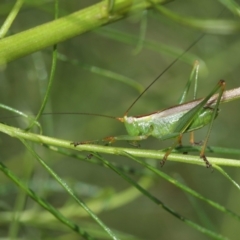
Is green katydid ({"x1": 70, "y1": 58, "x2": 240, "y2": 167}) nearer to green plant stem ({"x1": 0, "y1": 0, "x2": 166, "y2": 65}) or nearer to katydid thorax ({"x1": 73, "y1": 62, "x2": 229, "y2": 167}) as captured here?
katydid thorax ({"x1": 73, "y1": 62, "x2": 229, "y2": 167})

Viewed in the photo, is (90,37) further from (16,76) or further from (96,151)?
(96,151)

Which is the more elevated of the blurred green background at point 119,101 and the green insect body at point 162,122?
the blurred green background at point 119,101

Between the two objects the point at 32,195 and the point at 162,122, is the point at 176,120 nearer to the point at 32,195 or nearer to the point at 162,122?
the point at 162,122

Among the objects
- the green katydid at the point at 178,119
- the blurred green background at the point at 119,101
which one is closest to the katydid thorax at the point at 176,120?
the green katydid at the point at 178,119

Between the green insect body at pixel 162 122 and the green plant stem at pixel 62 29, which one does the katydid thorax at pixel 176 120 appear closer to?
the green insect body at pixel 162 122

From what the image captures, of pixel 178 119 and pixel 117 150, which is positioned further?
pixel 178 119

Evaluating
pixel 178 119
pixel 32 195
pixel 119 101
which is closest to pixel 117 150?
pixel 32 195

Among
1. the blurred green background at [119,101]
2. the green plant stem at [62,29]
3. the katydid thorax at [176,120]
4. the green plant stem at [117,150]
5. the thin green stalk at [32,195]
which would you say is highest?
the blurred green background at [119,101]

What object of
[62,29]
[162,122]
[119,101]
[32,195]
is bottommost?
[32,195]

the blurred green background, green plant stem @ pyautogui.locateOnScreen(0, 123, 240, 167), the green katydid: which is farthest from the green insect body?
green plant stem @ pyautogui.locateOnScreen(0, 123, 240, 167)
